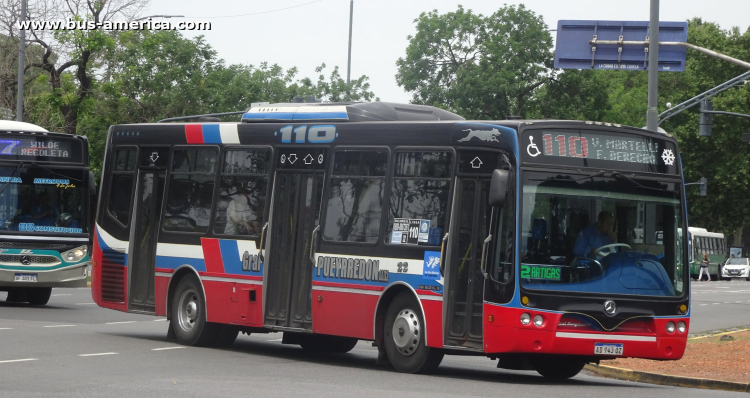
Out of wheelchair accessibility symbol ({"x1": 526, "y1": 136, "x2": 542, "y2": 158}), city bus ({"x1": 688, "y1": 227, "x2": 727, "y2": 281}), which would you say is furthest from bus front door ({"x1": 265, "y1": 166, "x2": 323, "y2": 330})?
city bus ({"x1": 688, "y1": 227, "x2": 727, "y2": 281})

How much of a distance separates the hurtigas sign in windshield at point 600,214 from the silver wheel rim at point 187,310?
574cm

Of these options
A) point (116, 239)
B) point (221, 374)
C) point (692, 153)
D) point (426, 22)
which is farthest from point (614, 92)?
point (221, 374)

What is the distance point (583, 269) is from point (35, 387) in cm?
552

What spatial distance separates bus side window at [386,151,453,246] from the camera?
1345 cm

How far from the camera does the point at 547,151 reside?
12.9 meters

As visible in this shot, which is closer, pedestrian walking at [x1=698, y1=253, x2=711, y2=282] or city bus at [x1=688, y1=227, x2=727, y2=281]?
pedestrian walking at [x1=698, y1=253, x2=711, y2=282]

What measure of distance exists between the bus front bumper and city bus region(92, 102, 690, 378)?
7.02 m

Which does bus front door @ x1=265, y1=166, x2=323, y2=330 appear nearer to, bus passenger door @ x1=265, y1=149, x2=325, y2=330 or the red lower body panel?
bus passenger door @ x1=265, y1=149, x2=325, y2=330

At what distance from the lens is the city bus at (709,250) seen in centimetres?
7175

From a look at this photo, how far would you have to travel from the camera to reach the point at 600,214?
12.9m

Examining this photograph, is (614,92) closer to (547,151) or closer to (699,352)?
(699,352)

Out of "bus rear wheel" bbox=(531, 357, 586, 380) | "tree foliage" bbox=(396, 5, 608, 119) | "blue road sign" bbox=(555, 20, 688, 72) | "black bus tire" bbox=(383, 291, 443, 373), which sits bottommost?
"bus rear wheel" bbox=(531, 357, 586, 380)

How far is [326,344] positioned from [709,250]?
61.5 meters

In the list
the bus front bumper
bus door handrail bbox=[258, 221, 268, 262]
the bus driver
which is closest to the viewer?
the bus driver
